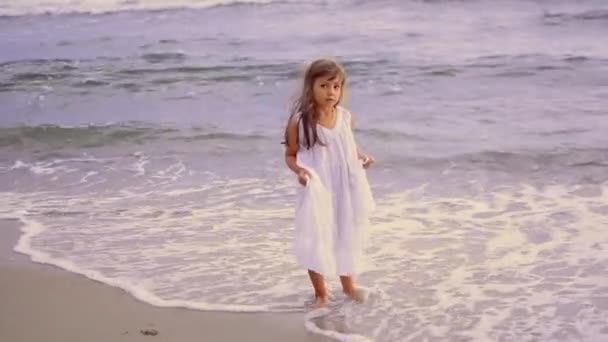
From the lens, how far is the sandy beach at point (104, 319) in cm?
479

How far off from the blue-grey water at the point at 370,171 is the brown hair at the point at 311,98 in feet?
0.33

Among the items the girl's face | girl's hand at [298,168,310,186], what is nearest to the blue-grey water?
the girl's face

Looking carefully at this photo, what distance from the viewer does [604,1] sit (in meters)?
18.9

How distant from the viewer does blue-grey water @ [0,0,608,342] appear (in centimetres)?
538

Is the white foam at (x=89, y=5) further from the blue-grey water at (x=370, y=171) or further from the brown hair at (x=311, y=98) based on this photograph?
the brown hair at (x=311, y=98)

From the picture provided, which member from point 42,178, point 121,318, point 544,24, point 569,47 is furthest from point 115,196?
point 544,24

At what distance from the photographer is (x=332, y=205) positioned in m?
5.07

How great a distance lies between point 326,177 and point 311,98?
1.32 feet

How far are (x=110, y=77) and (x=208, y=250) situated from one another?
9.21m

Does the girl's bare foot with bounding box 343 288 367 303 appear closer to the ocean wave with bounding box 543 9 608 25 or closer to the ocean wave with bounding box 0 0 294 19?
the ocean wave with bounding box 543 9 608 25

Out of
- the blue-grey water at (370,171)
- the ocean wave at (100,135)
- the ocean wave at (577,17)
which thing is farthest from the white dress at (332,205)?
the ocean wave at (577,17)

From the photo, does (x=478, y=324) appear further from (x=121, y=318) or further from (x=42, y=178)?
(x=42, y=178)

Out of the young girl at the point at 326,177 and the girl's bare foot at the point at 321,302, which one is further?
the girl's bare foot at the point at 321,302

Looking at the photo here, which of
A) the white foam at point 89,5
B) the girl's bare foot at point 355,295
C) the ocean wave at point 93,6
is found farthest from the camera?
the white foam at point 89,5
